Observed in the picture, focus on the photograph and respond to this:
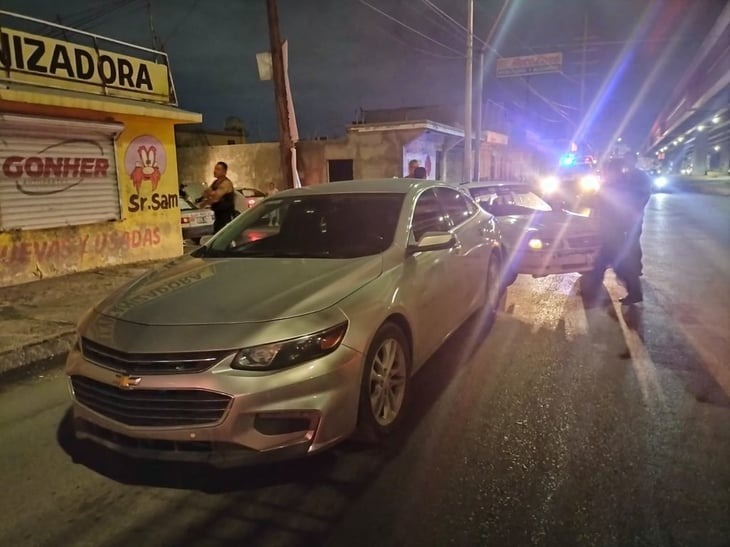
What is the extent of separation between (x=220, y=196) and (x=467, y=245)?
5.06m

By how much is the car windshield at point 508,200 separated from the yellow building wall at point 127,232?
5.98 meters

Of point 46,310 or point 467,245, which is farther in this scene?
point 46,310

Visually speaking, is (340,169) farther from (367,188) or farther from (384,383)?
(384,383)

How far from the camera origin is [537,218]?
7.97m

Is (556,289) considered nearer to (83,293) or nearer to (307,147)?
(83,293)

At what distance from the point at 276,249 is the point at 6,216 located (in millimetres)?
5652

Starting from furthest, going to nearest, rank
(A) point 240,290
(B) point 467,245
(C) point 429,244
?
(B) point 467,245 → (C) point 429,244 → (A) point 240,290

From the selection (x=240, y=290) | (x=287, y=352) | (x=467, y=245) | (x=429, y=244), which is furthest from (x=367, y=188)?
(x=287, y=352)

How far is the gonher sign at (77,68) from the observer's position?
7.75m

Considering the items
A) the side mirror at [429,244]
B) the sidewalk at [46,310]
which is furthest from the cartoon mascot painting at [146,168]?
the side mirror at [429,244]

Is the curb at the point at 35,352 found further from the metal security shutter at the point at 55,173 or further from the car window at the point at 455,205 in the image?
the car window at the point at 455,205

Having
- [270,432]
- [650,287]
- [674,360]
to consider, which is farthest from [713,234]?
[270,432]

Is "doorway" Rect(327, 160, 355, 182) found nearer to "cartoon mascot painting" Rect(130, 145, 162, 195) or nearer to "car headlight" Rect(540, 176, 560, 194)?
"car headlight" Rect(540, 176, 560, 194)

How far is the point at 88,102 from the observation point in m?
8.29
